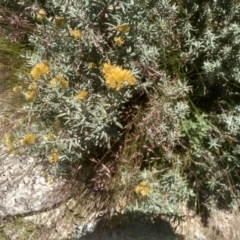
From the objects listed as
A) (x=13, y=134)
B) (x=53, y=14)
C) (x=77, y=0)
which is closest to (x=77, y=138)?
(x=13, y=134)

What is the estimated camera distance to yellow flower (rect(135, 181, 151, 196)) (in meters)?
1.77

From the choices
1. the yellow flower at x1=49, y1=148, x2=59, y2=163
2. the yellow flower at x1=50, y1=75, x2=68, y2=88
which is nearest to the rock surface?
the yellow flower at x1=49, y1=148, x2=59, y2=163

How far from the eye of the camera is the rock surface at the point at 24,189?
2.33 m

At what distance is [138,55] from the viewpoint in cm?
186

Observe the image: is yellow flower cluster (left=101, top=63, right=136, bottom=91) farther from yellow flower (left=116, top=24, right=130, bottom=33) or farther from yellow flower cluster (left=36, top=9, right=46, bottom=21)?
yellow flower cluster (left=36, top=9, right=46, bottom=21)

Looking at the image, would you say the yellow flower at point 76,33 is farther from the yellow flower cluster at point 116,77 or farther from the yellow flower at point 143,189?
the yellow flower at point 143,189

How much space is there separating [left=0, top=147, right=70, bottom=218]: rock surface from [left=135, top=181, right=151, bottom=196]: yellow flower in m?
0.63

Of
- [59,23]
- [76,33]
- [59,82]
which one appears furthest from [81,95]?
[59,23]

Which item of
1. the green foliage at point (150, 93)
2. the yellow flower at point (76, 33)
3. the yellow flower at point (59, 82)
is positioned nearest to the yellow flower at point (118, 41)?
the green foliage at point (150, 93)

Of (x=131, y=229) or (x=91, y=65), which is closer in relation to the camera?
(x=91, y=65)

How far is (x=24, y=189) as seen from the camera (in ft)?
7.84

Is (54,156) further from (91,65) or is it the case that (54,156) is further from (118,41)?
(118,41)

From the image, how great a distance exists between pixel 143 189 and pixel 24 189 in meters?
0.90

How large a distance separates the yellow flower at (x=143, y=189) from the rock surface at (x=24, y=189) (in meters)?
0.63
